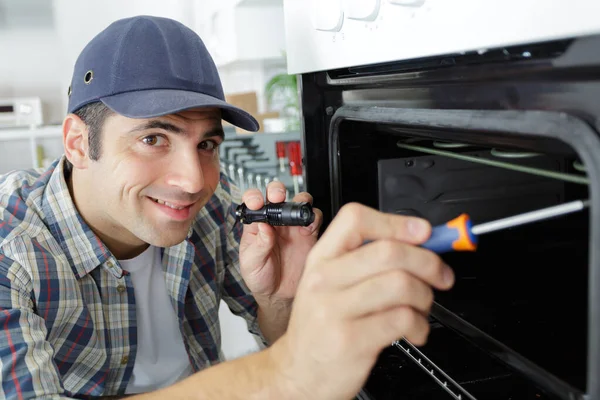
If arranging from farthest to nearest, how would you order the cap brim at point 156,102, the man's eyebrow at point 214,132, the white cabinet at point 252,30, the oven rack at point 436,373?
1. the white cabinet at point 252,30
2. the man's eyebrow at point 214,132
3. the cap brim at point 156,102
4. the oven rack at point 436,373

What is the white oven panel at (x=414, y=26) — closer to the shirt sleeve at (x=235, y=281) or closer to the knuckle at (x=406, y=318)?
the knuckle at (x=406, y=318)

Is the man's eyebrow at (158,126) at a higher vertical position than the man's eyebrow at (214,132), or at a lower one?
higher

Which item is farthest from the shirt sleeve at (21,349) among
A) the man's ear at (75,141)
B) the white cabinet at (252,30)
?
the white cabinet at (252,30)

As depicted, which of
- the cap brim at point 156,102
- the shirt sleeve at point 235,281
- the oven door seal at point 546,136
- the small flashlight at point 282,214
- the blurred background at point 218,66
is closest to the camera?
the oven door seal at point 546,136

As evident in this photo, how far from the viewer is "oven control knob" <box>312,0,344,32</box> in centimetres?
68

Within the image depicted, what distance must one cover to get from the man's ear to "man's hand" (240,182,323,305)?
0.37 meters

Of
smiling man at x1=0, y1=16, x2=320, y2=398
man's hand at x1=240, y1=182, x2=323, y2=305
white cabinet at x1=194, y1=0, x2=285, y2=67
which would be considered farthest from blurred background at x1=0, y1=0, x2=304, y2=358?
man's hand at x1=240, y1=182, x2=323, y2=305

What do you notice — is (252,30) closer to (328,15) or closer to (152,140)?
(152,140)

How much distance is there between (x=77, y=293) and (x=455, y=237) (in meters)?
0.78

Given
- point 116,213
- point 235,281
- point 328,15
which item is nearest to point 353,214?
point 328,15

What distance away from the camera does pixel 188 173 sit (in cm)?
101

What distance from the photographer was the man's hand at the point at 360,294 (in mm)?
504

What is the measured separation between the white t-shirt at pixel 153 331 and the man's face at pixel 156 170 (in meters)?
0.20

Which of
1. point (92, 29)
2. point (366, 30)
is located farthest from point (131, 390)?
point (92, 29)
